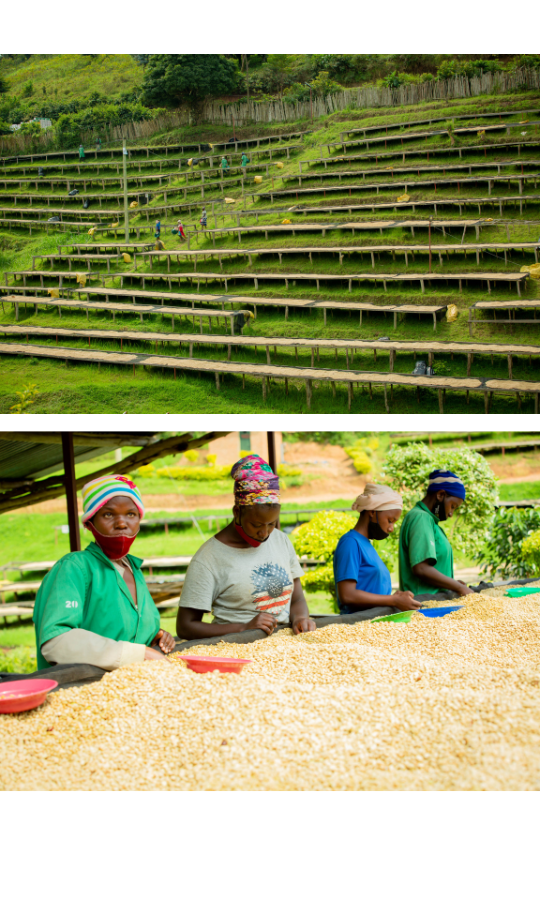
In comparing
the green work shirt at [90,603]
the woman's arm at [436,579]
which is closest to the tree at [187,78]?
the woman's arm at [436,579]

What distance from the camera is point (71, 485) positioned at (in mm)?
5281

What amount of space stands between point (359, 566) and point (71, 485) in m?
2.53

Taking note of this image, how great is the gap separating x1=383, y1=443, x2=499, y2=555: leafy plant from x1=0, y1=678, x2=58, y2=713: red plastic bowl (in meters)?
6.48

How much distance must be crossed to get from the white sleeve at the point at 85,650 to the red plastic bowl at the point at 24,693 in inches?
5.4

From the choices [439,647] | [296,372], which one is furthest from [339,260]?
[439,647]

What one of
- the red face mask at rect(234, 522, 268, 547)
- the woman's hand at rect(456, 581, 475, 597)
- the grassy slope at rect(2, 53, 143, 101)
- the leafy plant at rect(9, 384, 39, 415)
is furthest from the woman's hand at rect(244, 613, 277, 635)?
the grassy slope at rect(2, 53, 143, 101)

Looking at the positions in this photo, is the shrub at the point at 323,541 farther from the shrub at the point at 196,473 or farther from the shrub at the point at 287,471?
the shrub at the point at 196,473

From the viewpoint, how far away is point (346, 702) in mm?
2479

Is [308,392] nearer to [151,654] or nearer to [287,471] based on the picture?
[151,654]

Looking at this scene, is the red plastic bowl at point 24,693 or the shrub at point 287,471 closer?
the red plastic bowl at point 24,693

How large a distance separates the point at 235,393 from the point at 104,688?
3111 millimetres

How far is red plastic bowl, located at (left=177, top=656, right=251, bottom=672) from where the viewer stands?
2691mm

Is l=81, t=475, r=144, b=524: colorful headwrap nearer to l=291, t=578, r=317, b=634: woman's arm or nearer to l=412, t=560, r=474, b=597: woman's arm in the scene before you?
l=291, t=578, r=317, b=634: woman's arm

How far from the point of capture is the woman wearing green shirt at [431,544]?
13.1 ft
